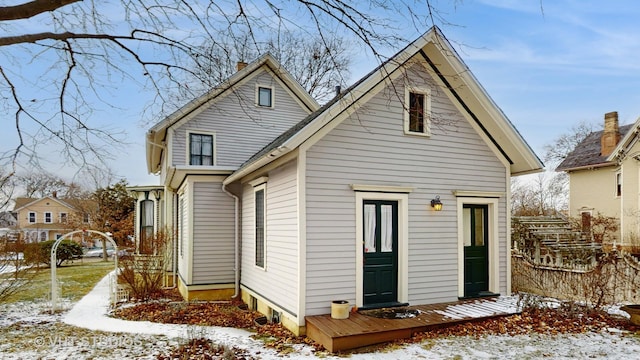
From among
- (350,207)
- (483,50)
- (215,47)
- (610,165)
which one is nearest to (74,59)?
(215,47)

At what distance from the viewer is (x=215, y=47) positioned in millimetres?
5219

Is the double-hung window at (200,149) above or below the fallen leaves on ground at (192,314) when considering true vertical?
above

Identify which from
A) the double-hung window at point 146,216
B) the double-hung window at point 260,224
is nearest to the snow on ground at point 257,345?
the double-hung window at point 260,224

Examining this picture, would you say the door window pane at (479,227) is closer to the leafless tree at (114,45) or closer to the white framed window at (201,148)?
the leafless tree at (114,45)

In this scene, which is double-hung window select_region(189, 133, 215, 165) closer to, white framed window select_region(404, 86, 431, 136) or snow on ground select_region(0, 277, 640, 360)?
snow on ground select_region(0, 277, 640, 360)

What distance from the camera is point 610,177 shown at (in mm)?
21141

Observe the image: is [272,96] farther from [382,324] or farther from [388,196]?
[382,324]

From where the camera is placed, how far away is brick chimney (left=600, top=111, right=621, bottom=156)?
2105 centimetres

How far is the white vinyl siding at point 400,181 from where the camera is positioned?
23.5ft

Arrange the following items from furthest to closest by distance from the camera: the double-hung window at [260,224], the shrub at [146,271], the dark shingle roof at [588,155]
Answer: the dark shingle roof at [588,155] < the shrub at [146,271] < the double-hung window at [260,224]

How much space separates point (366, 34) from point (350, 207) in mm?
3497

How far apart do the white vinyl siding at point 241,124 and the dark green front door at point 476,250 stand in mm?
7122

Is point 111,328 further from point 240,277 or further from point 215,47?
point 215,47

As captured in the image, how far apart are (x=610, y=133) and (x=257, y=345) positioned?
22.2 meters
